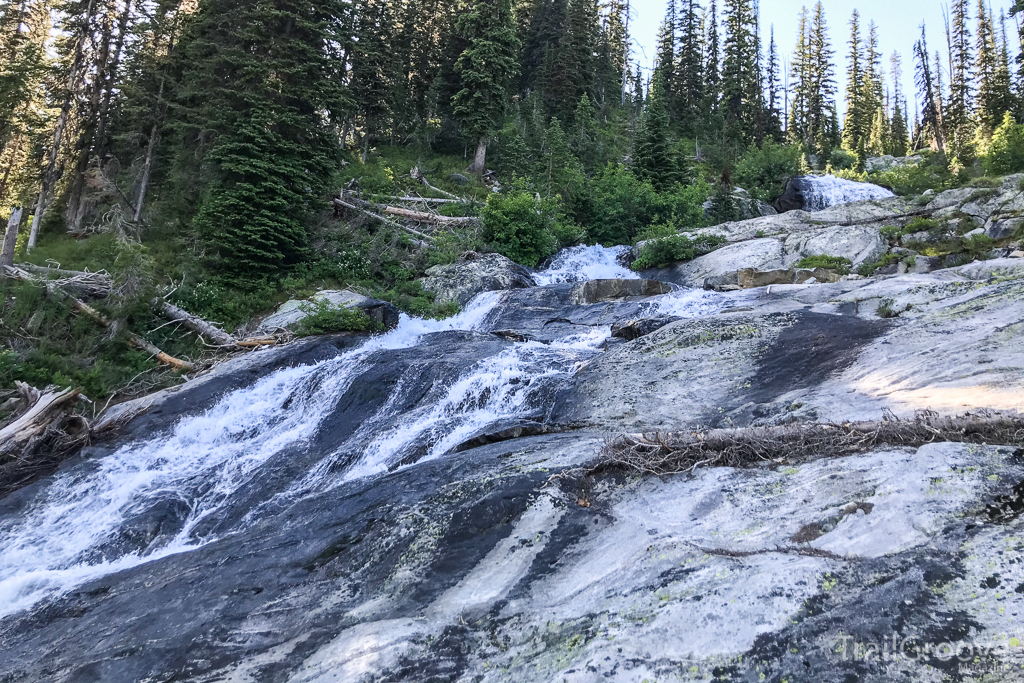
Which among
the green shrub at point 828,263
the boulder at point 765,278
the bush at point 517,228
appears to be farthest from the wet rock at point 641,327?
the bush at point 517,228

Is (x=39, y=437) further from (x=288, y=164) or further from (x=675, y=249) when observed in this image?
(x=675, y=249)

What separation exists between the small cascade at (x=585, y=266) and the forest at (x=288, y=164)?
3.30 feet

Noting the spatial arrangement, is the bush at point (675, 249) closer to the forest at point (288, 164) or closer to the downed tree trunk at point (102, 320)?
the forest at point (288, 164)

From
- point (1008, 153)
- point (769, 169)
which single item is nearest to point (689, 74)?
point (769, 169)

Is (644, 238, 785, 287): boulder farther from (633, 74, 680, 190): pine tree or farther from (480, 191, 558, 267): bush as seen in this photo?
(633, 74, 680, 190): pine tree

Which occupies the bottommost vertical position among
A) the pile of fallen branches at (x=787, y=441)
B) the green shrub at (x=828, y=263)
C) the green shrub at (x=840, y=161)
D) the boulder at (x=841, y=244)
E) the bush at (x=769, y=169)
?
the pile of fallen branches at (x=787, y=441)

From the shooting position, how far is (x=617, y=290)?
1680 centimetres

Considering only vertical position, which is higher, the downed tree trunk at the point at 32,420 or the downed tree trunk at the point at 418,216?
the downed tree trunk at the point at 418,216

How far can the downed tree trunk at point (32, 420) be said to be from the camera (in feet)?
31.0

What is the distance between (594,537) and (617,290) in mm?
12951

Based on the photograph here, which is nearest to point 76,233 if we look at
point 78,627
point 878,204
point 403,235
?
point 403,235

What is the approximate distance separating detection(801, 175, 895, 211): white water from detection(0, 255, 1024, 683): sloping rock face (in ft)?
73.7

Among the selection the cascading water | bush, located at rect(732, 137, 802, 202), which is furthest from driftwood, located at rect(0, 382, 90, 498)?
bush, located at rect(732, 137, 802, 202)

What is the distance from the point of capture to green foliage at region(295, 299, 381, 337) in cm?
1485
